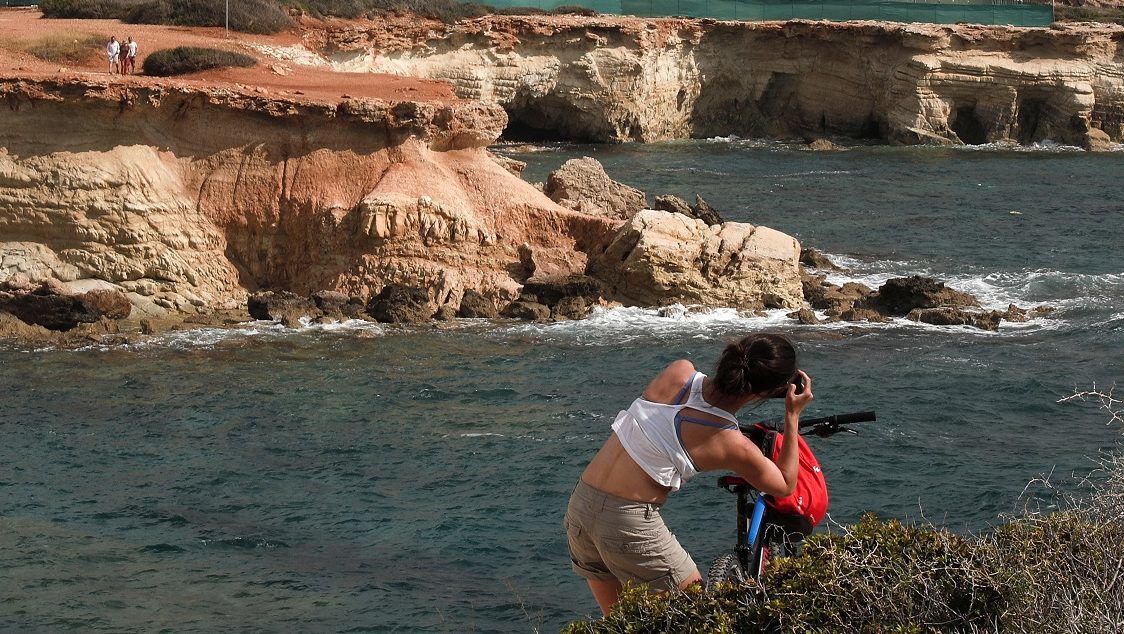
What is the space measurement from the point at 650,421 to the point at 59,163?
1846 cm

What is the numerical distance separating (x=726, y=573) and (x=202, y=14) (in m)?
36.9

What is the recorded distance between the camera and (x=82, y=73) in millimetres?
22156

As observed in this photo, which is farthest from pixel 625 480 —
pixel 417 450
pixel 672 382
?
pixel 417 450

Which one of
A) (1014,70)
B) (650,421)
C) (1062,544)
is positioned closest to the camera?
(650,421)

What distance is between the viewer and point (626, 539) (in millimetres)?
5762

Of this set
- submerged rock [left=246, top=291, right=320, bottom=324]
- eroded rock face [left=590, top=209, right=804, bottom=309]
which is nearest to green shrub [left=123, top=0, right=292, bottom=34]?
submerged rock [left=246, top=291, right=320, bottom=324]

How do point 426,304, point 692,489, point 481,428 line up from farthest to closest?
point 426,304 < point 481,428 < point 692,489

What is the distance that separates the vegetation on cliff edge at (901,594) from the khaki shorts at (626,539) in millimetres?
126

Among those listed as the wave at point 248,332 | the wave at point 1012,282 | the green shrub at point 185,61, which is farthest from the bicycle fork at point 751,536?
the green shrub at point 185,61

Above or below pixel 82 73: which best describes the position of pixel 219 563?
below

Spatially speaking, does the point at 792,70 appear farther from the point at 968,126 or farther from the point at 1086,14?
the point at 1086,14

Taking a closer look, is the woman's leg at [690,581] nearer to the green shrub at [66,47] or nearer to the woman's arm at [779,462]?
the woman's arm at [779,462]

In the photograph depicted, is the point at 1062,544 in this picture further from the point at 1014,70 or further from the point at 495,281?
the point at 1014,70

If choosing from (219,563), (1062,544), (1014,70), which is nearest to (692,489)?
(219,563)
